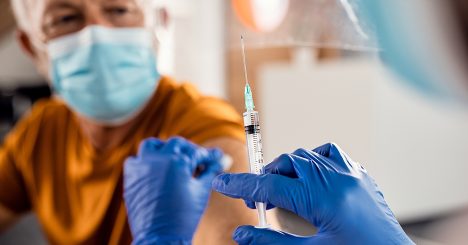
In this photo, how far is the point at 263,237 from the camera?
0.58 meters

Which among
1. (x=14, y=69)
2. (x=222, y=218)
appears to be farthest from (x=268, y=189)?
(x=14, y=69)

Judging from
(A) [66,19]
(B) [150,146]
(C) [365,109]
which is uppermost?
(A) [66,19]

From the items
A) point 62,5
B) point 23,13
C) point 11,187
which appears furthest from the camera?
point 11,187

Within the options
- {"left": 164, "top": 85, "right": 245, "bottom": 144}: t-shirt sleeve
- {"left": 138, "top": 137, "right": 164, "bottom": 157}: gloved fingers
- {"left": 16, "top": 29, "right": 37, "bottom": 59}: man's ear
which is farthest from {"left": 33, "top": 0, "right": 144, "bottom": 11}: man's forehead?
{"left": 138, "top": 137, "right": 164, "bottom": 157}: gloved fingers

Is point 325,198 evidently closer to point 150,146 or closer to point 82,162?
point 150,146

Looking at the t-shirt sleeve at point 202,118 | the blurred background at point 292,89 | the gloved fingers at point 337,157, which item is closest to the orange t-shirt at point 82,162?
the t-shirt sleeve at point 202,118

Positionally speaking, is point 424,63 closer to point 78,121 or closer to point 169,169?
point 169,169

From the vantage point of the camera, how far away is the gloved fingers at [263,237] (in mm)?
568

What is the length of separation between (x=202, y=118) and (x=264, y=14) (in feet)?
0.77

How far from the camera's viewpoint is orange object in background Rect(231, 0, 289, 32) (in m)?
0.92

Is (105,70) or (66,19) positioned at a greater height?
(66,19)

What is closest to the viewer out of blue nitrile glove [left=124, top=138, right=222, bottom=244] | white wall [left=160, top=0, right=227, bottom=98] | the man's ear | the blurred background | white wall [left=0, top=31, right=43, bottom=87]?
blue nitrile glove [left=124, top=138, right=222, bottom=244]

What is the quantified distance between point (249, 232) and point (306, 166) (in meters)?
0.11

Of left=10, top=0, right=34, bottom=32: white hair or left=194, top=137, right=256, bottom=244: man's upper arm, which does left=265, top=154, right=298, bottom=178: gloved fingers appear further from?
left=10, top=0, right=34, bottom=32: white hair
